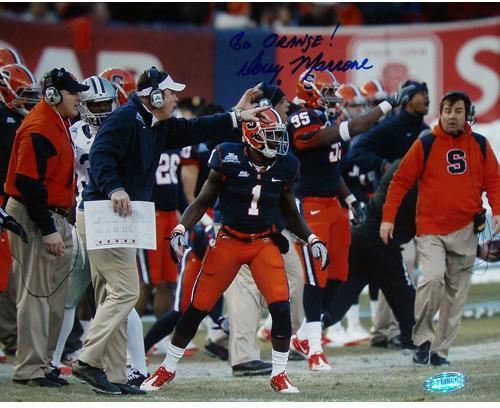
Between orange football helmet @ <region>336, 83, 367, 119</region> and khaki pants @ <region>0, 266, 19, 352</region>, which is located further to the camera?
orange football helmet @ <region>336, 83, 367, 119</region>

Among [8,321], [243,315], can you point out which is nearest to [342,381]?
[243,315]

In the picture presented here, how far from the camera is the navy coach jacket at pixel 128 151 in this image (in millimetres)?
7262

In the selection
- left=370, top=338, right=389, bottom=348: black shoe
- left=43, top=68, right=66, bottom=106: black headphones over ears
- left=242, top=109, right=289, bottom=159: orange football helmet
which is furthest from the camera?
left=370, top=338, right=389, bottom=348: black shoe

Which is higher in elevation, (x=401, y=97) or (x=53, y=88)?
(x=401, y=97)

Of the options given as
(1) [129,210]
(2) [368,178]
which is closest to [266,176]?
(1) [129,210]

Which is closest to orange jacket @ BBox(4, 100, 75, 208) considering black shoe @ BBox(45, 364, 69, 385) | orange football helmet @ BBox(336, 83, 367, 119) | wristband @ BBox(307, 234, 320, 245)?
black shoe @ BBox(45, 364, 69, 385)

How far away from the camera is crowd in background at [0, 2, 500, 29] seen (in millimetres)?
17203

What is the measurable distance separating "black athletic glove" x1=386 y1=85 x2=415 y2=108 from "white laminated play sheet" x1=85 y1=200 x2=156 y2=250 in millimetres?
2581

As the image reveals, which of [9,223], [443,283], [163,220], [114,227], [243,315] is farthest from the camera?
[163,220]

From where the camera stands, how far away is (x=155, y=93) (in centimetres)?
753

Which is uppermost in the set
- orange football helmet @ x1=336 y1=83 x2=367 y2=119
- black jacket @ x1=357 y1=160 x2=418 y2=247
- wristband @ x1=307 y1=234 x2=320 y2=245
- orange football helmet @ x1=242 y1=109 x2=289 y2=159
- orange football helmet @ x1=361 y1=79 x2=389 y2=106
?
orange football helmet @ x1=361 y1=79 x2=389 y2=106

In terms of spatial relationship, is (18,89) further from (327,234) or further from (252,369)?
(327,234)

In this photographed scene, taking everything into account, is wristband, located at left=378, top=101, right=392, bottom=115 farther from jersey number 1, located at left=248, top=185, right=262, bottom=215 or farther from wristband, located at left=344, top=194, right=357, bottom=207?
jersey number 1, located at left=248, top=185, right=262, bottom=215

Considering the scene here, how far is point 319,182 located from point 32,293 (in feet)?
8.53
